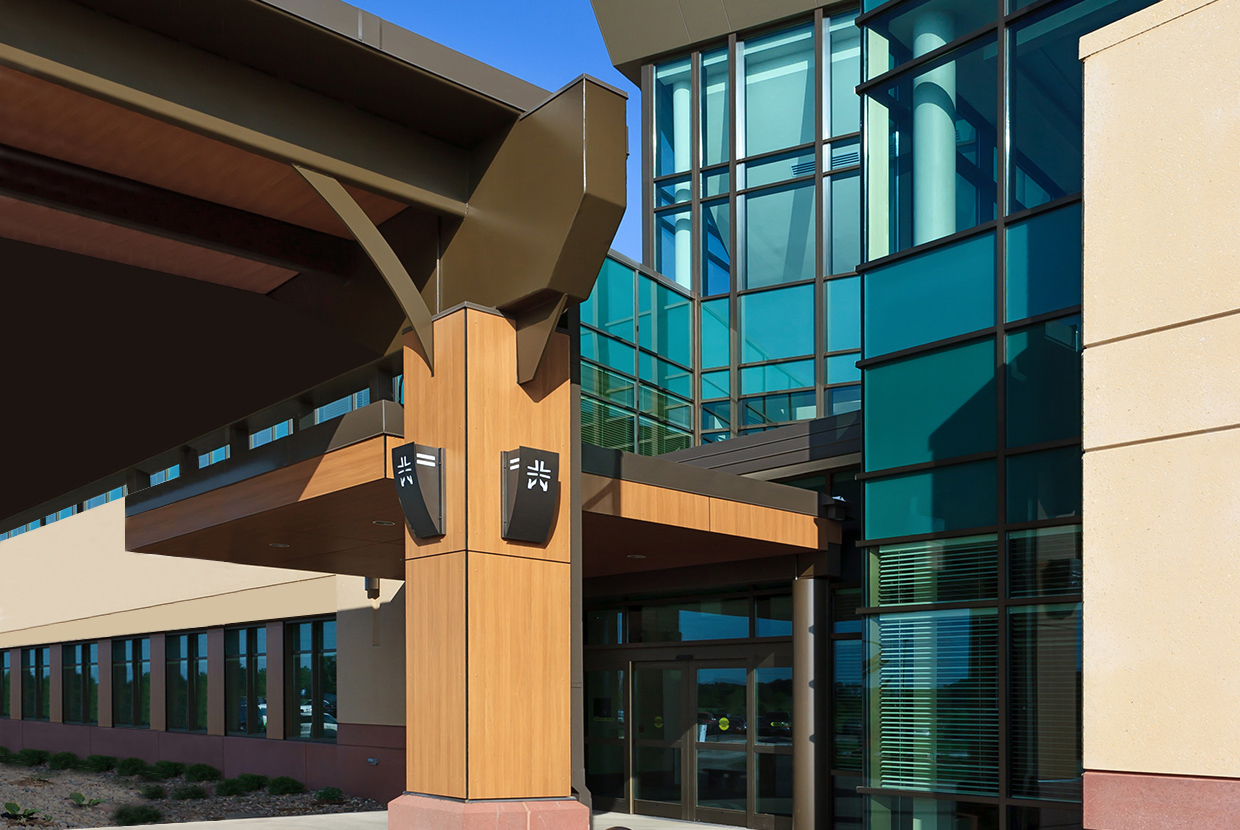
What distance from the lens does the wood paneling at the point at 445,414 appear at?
880 centimetres

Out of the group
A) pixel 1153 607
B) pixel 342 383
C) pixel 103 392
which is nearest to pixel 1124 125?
pixel 1153 607

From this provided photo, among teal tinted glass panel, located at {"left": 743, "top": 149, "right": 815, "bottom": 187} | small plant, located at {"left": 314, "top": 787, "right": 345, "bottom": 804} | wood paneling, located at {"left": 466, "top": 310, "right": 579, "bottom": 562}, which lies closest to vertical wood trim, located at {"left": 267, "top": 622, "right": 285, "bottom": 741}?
small plant, located at {"left": 314, "top": 787, "right": 345, "bottom": 804}

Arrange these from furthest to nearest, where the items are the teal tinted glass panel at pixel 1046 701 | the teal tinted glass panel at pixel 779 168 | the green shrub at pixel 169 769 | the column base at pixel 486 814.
Result: the green shrub at pixel 169 769, the teal tinted glass panel at pixel 779 168, the teal tinted glass panel at pixel 1046 701, the column base at pixel 486 814

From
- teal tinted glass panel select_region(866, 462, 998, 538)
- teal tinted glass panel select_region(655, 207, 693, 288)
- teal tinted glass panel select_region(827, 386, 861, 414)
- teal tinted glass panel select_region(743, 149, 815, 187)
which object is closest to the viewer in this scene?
teal tinted glass panel select_region(866, 462, 998, 538)

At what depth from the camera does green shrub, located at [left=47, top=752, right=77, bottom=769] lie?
29.4 metres

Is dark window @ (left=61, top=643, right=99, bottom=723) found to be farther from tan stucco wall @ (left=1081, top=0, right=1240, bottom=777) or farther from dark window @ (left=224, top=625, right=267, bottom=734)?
tan stucco wall @ (left=1081, top=0, right=1240, bottom=777)

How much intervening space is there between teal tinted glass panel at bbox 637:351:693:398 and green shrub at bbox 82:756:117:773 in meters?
15.9

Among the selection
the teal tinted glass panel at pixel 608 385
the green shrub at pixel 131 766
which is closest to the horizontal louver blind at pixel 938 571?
the teal tinted glass panel at pixel 608 385

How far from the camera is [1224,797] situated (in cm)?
594

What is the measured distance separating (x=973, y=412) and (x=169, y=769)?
19.6 metres

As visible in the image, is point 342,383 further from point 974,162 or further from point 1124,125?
point 1124,125

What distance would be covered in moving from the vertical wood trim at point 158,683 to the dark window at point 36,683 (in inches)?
344

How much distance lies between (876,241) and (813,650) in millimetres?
5116

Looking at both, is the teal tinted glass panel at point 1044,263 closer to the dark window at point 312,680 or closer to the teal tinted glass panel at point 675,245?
the teal tinted glass panel at point 675,245
